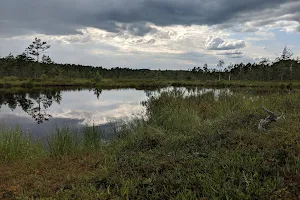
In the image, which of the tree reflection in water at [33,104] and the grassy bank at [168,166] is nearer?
the grassy bank at [168,166]

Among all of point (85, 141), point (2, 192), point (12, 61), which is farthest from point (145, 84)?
point (2, 192)

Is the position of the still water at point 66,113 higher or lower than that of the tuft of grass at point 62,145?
lower

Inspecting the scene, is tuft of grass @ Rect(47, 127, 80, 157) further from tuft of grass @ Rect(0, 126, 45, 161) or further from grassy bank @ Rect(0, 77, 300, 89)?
grassy bank @ Rect(0, 77, 300, 89)

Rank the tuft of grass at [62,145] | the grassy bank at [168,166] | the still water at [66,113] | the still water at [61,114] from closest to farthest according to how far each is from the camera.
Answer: the grassy bank at [168,166] → the tuft of grass at [62,145] → the still water at [66,113] → the still water at [61,114]

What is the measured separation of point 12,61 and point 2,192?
70.5 m

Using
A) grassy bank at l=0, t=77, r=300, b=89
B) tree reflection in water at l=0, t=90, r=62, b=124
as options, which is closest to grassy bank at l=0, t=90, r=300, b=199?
tree reflection in water at l=0, t=90, r=62, b=124

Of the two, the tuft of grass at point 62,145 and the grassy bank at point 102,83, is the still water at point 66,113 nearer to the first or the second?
the tuft of grass at point 62,145

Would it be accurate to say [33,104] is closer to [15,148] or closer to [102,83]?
[15,148]

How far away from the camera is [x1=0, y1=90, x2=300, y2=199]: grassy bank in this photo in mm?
3934

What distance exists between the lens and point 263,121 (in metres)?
6.38

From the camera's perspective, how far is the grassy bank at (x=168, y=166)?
12.9ft

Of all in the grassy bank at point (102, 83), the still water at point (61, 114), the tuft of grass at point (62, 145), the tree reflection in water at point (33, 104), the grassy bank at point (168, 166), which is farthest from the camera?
the grassy bank at point (102, 83)

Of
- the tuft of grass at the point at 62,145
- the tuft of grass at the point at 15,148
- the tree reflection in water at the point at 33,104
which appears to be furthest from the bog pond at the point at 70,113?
the tuft of grass at the point at 62,145

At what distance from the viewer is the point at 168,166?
16.3 feet
